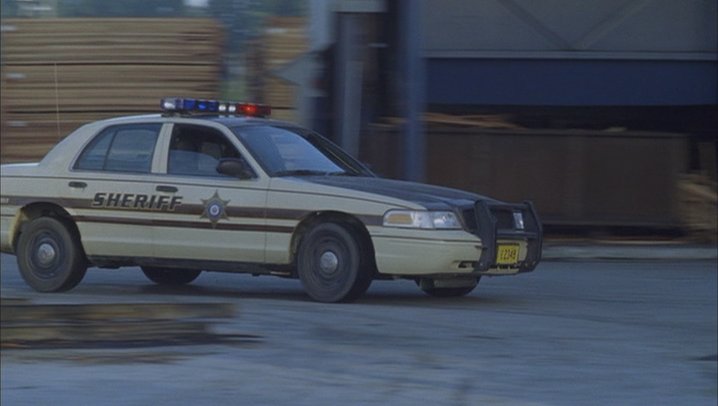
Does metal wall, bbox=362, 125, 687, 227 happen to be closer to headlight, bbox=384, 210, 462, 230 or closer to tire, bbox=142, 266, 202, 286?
tire, bbox=142, 266, 202, 286

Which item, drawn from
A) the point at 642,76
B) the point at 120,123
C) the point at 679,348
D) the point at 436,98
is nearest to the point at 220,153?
the point at 120,123

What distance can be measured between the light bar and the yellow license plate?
251 cm

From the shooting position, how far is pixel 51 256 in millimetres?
11570

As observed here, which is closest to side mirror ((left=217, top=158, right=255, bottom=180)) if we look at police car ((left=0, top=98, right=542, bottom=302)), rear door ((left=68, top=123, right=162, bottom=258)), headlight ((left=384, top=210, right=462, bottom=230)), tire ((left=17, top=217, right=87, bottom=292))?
police car ((left=0, top=98, right=542, bottom=302))

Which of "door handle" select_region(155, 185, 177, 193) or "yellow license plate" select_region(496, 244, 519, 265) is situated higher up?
"door handle" select_region(155, 185, 177, 193)

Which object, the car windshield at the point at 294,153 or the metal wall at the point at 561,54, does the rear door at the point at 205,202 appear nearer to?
the car windshield at the point at 294,153

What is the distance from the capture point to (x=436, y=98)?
17172 millimetres

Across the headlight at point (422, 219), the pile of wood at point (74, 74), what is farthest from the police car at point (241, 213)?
the pile of wood at point (74, 74)

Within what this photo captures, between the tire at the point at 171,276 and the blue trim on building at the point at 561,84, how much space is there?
5.48 meters

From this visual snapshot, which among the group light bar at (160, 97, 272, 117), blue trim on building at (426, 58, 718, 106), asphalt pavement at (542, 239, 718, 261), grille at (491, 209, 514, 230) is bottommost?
asphalt pavement at (542, 239, 718, 261)

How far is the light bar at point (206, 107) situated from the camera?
1141cm

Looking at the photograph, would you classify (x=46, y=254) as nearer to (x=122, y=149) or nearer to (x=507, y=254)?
(x=122, y=149)

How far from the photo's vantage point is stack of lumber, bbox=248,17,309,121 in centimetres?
1720

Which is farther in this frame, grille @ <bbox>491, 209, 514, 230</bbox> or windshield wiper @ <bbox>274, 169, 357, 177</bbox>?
windshield wiper @ <bbox>274, 169, 357, 177</bbox>
